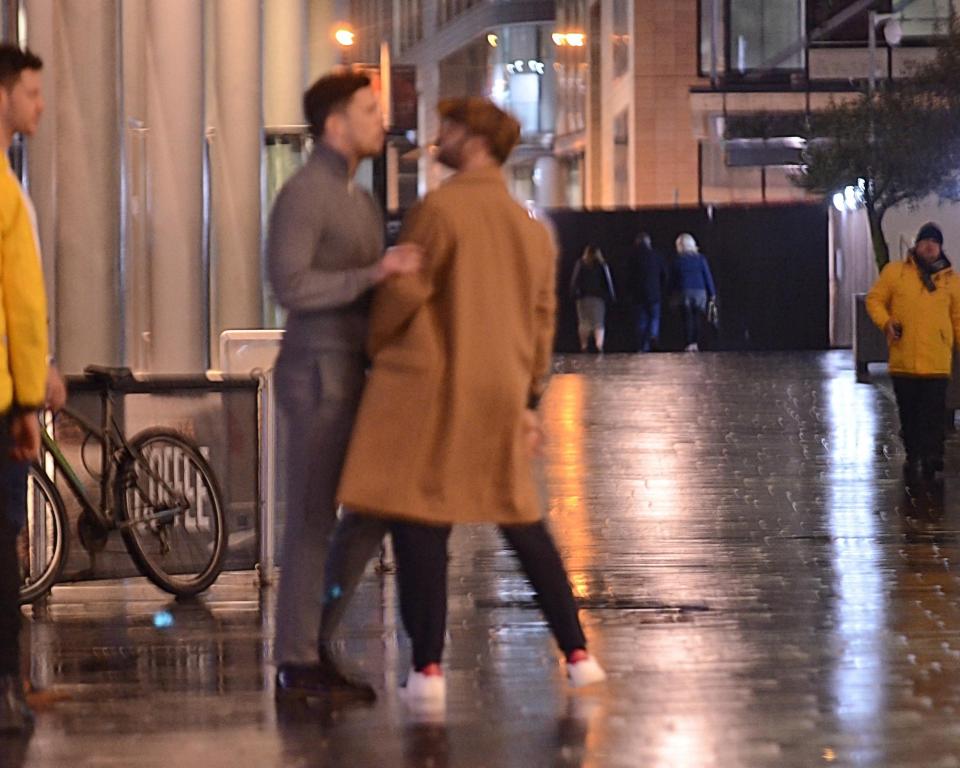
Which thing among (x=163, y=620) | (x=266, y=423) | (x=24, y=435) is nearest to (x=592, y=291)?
(x=266, y=423)

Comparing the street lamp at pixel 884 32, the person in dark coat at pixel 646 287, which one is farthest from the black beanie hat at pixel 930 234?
the person in dark coat at pixel 646 287

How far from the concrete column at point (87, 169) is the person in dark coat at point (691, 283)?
23881mm

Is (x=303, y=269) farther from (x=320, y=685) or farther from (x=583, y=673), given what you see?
(x=583, y=673)

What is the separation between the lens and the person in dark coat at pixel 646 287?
1368 inches

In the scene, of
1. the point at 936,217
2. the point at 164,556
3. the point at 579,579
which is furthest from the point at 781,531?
the point at 936,217

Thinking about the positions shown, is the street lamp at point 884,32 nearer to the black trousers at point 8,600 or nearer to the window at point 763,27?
the window at point 763,27

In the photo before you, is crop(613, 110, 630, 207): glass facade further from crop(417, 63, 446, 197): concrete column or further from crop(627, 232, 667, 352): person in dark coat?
crop(627, 232, 667, 352): person in dark coat

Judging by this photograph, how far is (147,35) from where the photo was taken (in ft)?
42.6

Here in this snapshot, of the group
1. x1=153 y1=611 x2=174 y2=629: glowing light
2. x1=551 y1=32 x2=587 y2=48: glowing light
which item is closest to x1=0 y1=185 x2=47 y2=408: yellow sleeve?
x1=153 y1=611 x2=174 y2=629: glowing light

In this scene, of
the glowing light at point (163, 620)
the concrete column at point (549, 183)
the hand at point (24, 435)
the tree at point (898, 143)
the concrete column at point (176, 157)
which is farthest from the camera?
the concrete column at point (549, 183)

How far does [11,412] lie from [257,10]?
8501 millimetres

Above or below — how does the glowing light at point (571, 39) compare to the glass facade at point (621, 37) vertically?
above

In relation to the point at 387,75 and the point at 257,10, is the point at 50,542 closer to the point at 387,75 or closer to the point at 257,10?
the point at 257,10

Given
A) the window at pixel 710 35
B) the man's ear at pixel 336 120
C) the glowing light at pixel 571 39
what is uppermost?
the glowing light at pixel 571 39
